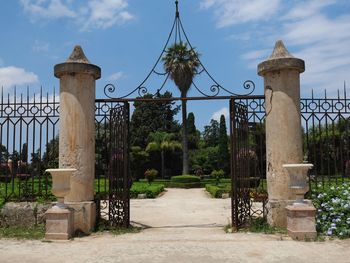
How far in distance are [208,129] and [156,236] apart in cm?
4716

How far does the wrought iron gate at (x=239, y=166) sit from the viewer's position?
8.35m

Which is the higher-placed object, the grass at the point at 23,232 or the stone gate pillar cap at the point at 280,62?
the stone gate pillar cap at the point at 280,62

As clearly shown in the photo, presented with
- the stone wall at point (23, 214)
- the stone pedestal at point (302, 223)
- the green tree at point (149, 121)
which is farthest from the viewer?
the green tree at point (149, 121)

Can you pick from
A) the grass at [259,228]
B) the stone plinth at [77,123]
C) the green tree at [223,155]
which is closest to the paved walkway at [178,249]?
the grass at [259,228]

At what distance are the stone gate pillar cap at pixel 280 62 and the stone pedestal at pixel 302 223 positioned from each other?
292cm

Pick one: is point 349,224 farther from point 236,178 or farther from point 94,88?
point 94,88

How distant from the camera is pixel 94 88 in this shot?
28.1ft

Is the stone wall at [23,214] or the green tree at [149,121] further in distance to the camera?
the green tree at [149,121]

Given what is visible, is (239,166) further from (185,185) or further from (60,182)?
(185,185)

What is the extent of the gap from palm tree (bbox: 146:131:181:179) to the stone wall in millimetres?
29784

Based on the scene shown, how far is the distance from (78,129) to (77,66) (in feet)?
4.42

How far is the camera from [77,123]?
8094 millimetres

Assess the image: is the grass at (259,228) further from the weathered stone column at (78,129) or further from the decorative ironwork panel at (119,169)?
the weathered stone column at (78,129)

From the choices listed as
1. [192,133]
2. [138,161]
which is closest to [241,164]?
[138,161]
